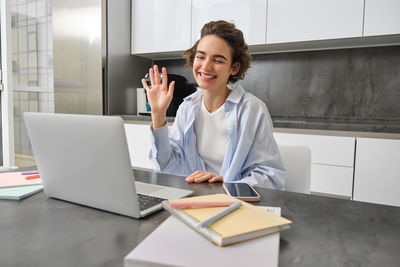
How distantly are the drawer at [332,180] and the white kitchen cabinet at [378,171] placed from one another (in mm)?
46

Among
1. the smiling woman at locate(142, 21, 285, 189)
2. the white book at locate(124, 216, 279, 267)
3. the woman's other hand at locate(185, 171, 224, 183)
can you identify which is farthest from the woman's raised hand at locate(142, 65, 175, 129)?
the white book at locate(124, 216, 279, 267)

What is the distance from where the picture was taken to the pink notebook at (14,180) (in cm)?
85

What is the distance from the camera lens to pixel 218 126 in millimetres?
1373

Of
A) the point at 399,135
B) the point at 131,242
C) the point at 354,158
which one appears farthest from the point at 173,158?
the point at 399,135

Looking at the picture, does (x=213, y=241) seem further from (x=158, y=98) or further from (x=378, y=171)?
(x=378, y=171)

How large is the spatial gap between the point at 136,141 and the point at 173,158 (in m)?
1.43

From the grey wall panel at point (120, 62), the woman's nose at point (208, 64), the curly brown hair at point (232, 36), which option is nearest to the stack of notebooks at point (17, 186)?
the woman's nose at point (208, 64)

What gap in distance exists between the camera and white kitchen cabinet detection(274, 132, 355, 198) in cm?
191

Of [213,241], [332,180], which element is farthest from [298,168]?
[332,180]

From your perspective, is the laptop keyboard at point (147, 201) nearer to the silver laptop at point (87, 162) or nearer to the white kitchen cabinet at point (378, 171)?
the silver laptop at point (87, 162)

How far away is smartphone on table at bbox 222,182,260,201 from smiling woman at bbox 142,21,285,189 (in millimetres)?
305

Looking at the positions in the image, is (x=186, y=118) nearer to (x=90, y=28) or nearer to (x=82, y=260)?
(x=82, y=260)

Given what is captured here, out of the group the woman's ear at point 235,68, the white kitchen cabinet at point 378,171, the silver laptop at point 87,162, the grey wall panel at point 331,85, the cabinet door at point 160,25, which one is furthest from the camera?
the cabinet door at point 160,25

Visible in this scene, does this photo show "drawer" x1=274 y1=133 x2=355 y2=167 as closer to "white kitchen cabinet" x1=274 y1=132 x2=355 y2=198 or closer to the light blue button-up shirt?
"white kitchen cabinet" x1=274 y1=132 x2=355 y2=198
